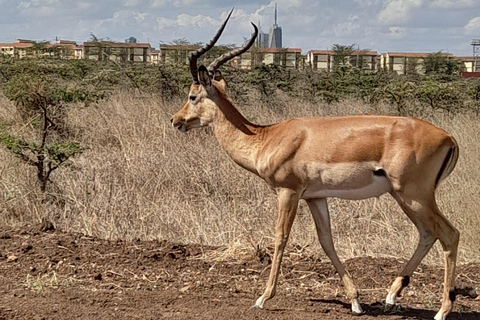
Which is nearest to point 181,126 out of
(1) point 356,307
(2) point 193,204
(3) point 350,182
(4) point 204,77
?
(4) point 204,77

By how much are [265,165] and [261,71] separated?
18116 millimetres

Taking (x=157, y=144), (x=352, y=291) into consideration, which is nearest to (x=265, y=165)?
(x=352, y=291)

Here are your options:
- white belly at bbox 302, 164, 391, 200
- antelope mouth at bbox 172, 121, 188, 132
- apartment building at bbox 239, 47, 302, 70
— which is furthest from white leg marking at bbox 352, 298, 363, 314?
apartment building at bbox 239, 47, 302, 70

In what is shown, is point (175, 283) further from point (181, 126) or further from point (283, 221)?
point (181, 126)

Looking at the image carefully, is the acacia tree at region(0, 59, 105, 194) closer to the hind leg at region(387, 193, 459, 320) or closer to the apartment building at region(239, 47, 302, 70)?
the hind leg at region(387, 193, 459, 320)

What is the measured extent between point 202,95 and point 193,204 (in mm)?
3837

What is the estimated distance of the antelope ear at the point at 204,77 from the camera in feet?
23.3

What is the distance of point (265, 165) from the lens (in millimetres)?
6516

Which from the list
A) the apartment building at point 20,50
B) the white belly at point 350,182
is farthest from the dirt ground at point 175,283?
the apartment building at point 20,50

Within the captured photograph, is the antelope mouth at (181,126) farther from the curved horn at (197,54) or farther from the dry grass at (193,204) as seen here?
the dry grass at (193,204)

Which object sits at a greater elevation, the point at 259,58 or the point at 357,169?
the point at 259,58

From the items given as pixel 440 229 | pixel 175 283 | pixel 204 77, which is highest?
pixel 204 77

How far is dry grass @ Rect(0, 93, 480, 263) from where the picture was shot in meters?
9.22

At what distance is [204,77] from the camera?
7.11 meters
